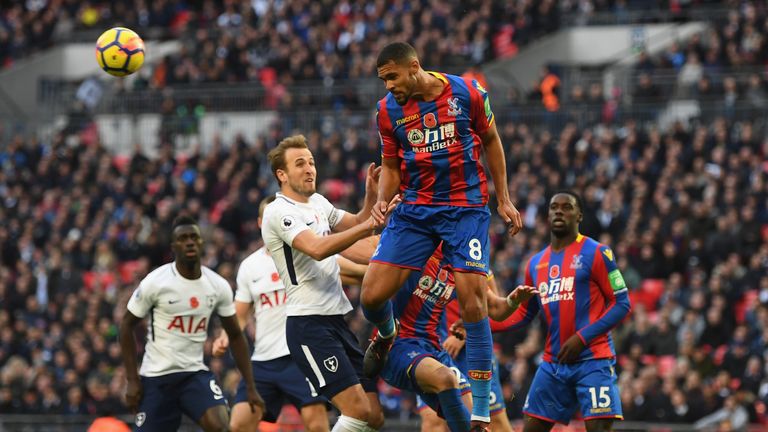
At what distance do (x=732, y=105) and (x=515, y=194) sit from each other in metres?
4.86

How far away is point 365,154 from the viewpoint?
90.2 ft

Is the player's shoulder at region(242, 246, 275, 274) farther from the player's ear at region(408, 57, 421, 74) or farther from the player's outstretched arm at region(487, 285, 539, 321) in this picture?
the player's ear at region(408, 57, 421, 74)

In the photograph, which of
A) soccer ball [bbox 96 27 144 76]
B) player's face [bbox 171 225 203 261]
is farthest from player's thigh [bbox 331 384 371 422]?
soccer ball [bbox 96 27 144 76]

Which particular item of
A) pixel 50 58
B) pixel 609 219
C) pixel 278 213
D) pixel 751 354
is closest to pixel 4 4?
pixel 50 58

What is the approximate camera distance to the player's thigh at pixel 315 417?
13.5m

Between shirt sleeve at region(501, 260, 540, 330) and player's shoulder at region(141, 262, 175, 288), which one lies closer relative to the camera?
shirt sleeve at region(501, 260, 540, 330)

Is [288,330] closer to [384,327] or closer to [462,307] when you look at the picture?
[384,327]

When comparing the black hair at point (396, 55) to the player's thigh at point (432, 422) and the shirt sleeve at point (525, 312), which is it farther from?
the player's thigh at point (432, 422)

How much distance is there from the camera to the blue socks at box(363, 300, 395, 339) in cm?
1122

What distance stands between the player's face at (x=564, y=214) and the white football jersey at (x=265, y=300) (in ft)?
9.25

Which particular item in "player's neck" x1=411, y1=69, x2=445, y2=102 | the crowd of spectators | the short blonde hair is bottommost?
the short blonde hair

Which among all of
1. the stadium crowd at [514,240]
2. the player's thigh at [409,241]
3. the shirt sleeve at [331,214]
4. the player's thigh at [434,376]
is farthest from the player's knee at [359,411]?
the stadium crowd at [514,240]

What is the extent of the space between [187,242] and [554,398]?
3631 mm

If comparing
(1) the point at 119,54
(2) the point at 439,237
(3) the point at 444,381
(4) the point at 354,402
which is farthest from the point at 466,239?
(1) the point at 119,54
